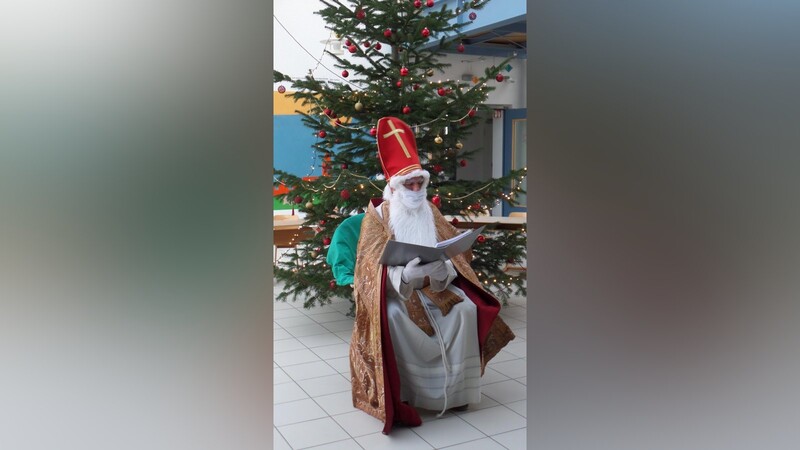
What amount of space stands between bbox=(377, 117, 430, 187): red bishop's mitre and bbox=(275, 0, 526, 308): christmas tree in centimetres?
111

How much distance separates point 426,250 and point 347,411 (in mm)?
1034

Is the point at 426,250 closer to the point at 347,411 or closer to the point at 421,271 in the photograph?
the point at 421,271

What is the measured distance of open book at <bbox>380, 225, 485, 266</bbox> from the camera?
3.53 m

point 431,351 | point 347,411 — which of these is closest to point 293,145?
point 347,411

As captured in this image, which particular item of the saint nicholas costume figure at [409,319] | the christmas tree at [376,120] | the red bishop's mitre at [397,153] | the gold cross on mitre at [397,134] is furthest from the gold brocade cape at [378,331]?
the christmas tree at [376,120]

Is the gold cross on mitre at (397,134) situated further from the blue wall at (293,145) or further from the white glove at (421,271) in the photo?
the blue wall at (293,145)

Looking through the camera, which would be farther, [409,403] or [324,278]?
[324,278]
